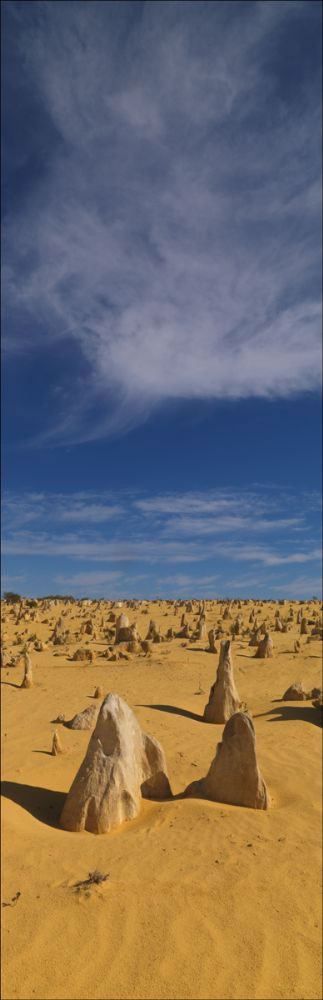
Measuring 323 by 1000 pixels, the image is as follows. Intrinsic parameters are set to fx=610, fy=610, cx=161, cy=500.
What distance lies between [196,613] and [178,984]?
2704 cm

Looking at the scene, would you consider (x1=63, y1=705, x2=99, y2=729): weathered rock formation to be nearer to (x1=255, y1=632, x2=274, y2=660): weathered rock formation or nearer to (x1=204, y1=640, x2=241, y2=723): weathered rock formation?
(x1=204, y1=640, x2=241, y2=723): weathered rock formation

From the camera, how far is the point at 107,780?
719cm

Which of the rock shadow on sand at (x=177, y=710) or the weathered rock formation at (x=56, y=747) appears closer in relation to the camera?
the weathered rock formation at (x=56, y=747)

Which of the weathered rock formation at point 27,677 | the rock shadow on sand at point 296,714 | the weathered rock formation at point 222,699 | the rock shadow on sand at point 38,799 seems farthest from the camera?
the weathered rock formation at point 27,677

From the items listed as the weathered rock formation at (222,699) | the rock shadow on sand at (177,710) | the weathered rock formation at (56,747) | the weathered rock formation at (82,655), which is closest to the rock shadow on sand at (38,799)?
the weathered rock formation at (56,747)

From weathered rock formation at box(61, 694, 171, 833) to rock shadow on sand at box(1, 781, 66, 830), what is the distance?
0.33 m

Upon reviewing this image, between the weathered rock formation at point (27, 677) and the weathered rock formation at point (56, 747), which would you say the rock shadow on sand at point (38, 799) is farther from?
the weathered rock formation at point (27, 677)

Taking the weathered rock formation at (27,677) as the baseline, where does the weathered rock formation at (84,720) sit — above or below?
below

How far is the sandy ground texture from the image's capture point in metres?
4.80

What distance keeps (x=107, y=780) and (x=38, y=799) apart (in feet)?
4.80

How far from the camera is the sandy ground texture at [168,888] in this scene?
15.7 feet

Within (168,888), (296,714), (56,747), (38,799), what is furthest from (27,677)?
(168,888)

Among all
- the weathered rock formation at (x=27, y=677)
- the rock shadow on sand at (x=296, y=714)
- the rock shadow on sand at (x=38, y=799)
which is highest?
the weathered rock formation at (x=27, y=677)

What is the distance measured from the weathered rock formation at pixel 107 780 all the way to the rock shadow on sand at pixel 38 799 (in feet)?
1.08
